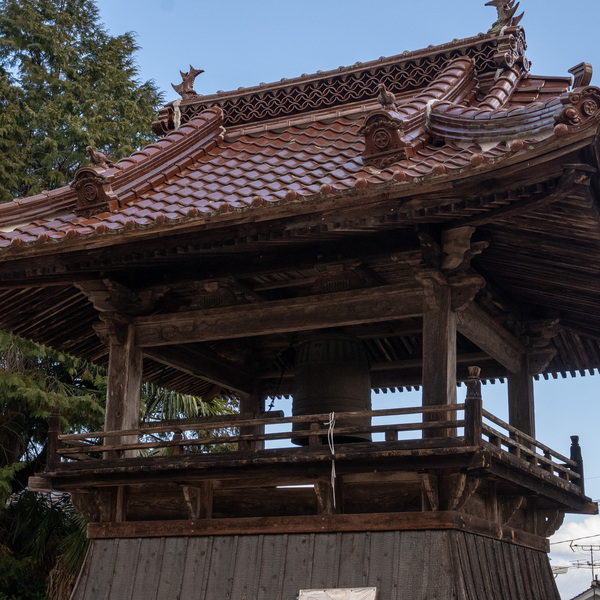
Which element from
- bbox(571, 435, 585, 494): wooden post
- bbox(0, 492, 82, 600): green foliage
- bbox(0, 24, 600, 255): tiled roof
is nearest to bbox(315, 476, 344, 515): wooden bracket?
bbox(0, 24, 600, 255): tiled roof

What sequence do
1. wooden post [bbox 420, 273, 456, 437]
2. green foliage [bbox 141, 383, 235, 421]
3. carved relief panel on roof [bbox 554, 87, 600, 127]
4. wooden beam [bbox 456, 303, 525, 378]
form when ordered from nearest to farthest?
carved relief panel on roof [bbox 554, 87, 600, 127] < wooden post [bbox 420, 273, 456, 437] < wooden beam [bbox 456, 303, 525, 378] < green foliage [bbox 141, 383, 235, 421]

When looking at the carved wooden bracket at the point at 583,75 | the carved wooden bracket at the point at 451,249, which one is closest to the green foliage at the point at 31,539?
the carved wooden bracket at the point at 451,249

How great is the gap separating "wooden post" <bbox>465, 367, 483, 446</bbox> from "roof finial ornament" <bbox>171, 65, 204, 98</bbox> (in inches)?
251

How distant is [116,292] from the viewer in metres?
8.70

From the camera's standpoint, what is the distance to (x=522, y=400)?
9.53 metres

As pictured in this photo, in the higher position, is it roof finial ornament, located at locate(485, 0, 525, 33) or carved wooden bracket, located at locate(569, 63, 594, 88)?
roof finial ornament, located at locate(485, 0, 525, 33)

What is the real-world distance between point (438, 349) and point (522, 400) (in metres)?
2.42

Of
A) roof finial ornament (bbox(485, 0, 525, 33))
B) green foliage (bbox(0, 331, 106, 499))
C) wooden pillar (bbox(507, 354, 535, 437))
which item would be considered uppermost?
roof finial ornament (bbox(485, 0, 525, 33))

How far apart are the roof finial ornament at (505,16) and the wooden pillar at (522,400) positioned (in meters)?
3.73

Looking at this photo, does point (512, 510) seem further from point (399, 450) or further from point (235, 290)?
point (235, 290)

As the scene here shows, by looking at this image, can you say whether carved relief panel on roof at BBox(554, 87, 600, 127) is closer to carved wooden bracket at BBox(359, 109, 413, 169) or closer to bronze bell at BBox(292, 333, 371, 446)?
carved wooden bracket at BBox(359, 109, 413, 169)

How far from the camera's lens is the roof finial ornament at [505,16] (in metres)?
10.4

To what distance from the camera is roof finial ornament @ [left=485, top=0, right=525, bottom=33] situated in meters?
10.4

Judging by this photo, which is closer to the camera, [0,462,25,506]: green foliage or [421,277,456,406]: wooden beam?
[421,277,456,406]: wooden beam
